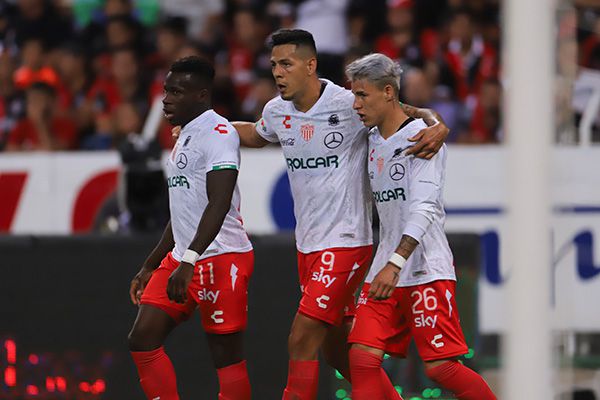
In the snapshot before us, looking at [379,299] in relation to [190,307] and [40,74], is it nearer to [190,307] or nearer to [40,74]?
[190,307]

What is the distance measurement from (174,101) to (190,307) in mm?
1077

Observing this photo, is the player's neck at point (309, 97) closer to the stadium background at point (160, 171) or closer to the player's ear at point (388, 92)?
the player's ear at point (388, 92)

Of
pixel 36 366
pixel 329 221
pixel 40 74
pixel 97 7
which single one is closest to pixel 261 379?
pixel 36 366

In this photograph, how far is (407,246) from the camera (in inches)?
239

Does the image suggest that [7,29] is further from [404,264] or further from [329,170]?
[404,264]

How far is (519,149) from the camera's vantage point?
3.65 metres

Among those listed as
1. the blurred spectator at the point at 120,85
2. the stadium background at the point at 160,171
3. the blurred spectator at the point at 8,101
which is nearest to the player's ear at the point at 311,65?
the stadium background at the point at 160,171

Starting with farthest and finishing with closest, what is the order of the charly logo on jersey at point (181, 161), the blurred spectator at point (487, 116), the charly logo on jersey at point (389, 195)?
the blurred spectator at point (487, 116) < the charly logo on jersey at point (181, 161) < the charly logo on jersey at point (389, 195)

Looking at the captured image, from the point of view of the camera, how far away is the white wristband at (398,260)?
6020 millimetres

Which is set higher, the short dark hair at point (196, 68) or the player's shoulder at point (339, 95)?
the short dark hair at point (196, 68)

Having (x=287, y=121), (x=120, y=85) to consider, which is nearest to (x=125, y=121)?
(x=120, y=85)

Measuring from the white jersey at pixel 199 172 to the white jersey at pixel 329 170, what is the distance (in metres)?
0.33

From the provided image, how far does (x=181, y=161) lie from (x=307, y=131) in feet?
2.18

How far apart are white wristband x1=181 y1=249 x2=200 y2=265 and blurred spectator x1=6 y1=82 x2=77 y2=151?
20.1 feet
